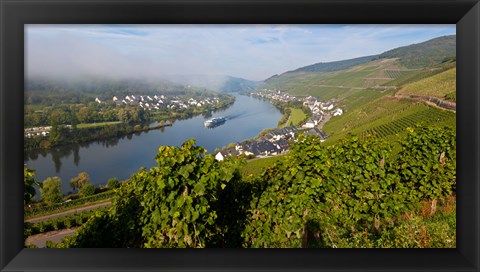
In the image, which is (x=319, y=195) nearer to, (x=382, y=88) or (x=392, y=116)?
(x=392, y=116)

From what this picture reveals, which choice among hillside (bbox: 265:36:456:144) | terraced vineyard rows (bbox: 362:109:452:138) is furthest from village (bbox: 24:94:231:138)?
terraced vineyard rows (bbox: 362:109:452:138)

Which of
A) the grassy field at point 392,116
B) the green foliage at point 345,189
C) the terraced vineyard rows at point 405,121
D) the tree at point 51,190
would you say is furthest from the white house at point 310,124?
the terraced vineyard rows at point 405,121

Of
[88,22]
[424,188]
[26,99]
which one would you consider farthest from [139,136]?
[424,188]

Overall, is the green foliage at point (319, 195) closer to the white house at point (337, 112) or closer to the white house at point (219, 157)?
the white house at point (219, 157)

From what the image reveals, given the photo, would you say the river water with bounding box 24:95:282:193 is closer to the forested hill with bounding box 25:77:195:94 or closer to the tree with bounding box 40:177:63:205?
the tree with bounding box 40:177:63:205

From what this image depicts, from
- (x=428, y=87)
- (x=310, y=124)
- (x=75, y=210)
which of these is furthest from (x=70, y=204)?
(x=428, y=87)
